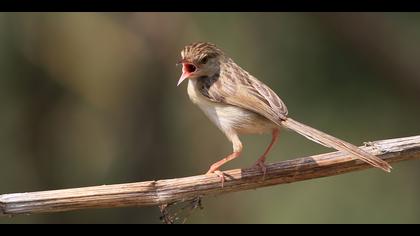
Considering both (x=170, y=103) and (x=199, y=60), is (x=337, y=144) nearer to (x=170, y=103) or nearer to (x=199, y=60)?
(x=199, y=60)

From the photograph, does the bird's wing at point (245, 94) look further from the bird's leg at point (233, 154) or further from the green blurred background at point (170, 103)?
the green blurred background at point (170, 103)

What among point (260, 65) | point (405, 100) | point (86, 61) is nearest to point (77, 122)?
point (86, 61)

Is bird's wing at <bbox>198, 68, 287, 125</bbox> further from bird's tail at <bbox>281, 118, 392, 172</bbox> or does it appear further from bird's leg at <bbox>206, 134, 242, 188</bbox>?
bird's leg at <bbox>206, 134, 242, 188</bbox>

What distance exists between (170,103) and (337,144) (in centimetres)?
496

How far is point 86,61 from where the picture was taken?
8555 mm

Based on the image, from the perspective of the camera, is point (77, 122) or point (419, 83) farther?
point (77, 122)

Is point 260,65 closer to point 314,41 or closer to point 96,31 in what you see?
point 314,41

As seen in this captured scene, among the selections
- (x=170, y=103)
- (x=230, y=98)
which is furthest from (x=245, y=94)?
(x=170, y=103)

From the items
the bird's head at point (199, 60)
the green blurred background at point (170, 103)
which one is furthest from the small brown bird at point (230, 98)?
the green blurred background at point (170, 103)

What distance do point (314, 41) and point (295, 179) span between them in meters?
4.18

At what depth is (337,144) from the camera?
4.37 metres

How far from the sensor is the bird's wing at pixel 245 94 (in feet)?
16.1

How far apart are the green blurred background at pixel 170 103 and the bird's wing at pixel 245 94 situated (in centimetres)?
291

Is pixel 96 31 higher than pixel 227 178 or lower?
higher
